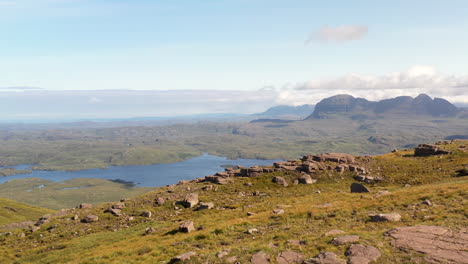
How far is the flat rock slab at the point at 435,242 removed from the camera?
17767 mm

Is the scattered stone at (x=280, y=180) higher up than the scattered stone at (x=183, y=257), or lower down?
lower down

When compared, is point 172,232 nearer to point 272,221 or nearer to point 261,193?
point 272,221

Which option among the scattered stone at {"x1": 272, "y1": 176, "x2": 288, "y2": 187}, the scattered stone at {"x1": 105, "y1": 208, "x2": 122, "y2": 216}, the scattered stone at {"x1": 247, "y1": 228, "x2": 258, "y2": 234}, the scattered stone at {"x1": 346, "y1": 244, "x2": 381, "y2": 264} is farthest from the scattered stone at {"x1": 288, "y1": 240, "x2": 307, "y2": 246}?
the scattered stone at {"x1": 105, "y1": 208, "x2": 122, "y2": 216}

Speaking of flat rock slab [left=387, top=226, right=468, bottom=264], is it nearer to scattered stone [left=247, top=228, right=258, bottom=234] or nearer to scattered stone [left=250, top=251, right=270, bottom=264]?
scattered stone [left=250, top=251, right=270, bottom=264]

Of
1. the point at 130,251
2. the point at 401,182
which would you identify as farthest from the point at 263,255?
the point at 401,182

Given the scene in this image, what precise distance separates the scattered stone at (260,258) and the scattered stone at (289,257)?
82cm

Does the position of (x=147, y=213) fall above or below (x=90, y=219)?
above

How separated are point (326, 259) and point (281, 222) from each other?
11.9m

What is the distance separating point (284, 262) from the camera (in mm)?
19406

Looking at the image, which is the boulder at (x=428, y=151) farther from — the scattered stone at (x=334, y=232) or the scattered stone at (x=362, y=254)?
the scattered stone at (x=362, y=254)

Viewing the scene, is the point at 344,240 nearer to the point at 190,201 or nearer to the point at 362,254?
the point at 362,254

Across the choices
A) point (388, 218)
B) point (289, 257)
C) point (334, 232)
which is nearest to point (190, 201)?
point (334, 232)

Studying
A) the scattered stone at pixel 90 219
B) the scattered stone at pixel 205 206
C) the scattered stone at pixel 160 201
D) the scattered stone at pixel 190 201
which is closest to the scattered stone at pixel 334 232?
the scattered stone at pixel 205 206

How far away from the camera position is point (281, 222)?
30.3m
